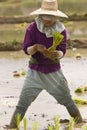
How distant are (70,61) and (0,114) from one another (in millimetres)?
4788

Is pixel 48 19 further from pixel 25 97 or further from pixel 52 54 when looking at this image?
pixel 25 97

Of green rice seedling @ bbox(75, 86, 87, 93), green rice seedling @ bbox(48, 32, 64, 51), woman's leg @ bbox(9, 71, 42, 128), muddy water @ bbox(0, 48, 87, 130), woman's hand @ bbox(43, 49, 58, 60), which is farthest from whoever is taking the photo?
green rice seedling @ bbox(75, 86, 87, 93)

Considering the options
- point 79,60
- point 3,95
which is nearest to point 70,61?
point 79,60

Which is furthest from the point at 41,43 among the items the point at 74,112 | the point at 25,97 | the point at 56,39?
the point at 74,112

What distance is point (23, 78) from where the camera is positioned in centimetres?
984

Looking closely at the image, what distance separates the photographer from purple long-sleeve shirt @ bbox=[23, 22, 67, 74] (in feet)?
20.0

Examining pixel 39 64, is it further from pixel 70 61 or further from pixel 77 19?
pixel 77 19

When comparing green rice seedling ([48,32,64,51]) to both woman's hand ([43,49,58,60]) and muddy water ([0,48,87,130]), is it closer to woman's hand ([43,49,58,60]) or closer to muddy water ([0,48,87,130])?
woman's hand ([43,49,58,60])

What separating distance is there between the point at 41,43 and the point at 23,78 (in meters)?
3.75

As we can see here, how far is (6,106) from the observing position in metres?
7.57

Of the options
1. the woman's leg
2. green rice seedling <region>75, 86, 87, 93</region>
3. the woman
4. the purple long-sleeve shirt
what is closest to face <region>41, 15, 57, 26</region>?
the woman

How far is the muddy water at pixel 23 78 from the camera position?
23.3 feet

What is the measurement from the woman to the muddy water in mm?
435

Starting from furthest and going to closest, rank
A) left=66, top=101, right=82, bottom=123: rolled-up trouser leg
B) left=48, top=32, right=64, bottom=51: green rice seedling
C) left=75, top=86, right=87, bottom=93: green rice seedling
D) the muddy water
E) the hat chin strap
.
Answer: left=75, top=86, right=87, bottom=93: green rice seedling → the muddy water → left=66, top=101, right=82, bottom=123: rolled-up trouser leg → the hat chin strap → left=48, top=32, right=64, bottom=51: green rice seedling
